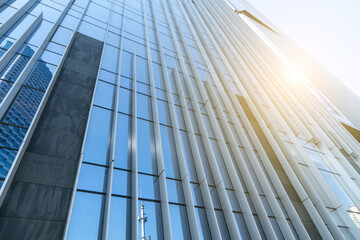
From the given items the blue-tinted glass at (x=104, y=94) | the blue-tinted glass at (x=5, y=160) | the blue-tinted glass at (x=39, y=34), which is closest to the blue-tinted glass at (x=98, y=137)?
the blue-tinted glass at (x=104, y=94)

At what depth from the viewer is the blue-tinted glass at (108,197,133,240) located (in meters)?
7.30

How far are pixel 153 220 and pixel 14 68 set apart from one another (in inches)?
324

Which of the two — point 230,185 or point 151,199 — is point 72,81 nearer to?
point 151,199

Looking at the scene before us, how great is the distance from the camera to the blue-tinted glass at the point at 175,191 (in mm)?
9242

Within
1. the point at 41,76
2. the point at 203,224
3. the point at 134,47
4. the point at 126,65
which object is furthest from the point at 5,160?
the point at 134,47

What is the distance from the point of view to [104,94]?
11680 mm

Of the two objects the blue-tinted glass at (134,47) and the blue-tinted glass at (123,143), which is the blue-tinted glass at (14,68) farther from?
the blue-tinted glass at (134,47)

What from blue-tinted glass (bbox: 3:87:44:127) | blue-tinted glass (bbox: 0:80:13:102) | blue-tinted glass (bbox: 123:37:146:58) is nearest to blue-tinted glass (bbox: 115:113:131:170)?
blue-tinted glass (bbox: 3:87:44:127)

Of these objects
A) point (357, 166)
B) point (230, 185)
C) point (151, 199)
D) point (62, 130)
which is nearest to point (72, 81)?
point (62, 130)

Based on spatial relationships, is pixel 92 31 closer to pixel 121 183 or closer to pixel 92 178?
pixel 92 178

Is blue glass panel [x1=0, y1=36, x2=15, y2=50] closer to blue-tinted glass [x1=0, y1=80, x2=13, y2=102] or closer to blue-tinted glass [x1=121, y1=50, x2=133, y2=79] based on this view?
blue-tinted glass [x1=0, y1=80, x2=13, y2=102]

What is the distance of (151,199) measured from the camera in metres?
8.77

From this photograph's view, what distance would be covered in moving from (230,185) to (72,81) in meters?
8.86

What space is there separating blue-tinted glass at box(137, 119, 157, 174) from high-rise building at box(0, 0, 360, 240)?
0.05 meters
